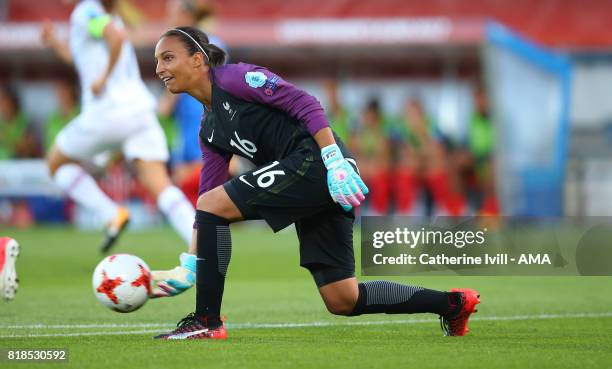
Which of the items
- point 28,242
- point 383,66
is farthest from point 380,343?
point 383,66

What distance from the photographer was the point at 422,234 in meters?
7.31

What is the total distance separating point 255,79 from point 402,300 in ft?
4.63

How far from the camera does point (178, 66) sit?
617 cm

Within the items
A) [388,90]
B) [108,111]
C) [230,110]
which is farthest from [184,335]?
[388,90]

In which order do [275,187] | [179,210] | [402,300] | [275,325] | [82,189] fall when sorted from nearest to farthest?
[275,187], [402,300], [275,325], [179,210], [82,189]

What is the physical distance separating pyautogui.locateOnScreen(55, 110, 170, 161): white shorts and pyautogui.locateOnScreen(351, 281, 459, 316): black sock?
14.8ft

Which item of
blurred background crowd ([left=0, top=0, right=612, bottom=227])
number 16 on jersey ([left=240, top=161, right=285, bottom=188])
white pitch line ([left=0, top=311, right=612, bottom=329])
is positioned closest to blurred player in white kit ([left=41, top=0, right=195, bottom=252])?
white pitch line ([left=0, top=311, right=612, bottom=329])

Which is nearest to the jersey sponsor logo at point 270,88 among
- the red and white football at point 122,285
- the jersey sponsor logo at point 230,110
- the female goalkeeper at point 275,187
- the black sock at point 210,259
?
the female goalkeeper at point 275,187

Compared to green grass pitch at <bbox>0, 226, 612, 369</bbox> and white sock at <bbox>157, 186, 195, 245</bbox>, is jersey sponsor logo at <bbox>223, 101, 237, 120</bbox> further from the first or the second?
white sock at <bbox>157, 186, 195, 245</bbox>

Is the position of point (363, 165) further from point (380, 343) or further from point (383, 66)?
point (380, 343)

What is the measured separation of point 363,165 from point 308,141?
12500 millimetres

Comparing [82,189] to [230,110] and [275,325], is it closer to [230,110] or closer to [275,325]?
[275,325]

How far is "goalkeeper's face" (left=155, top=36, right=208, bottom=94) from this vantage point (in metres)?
6.14

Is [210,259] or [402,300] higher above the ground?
[210,259]
